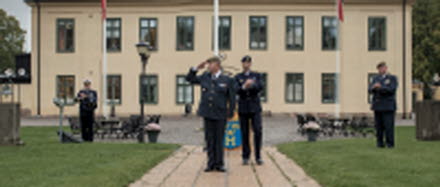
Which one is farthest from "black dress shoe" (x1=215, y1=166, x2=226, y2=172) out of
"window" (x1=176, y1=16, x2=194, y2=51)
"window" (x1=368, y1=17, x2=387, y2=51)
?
"window" (x1=368, y1=17, x2=387, y2=51)

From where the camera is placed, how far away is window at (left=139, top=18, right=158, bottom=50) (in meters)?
35.1

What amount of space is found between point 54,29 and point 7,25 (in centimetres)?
3037

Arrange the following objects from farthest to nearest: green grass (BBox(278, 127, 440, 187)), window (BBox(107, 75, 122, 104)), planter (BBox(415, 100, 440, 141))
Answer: window (BBox(107, 75, 122, 104)) → planter (BBox(415, 100, 440, 141)) → green grass (BBox(278, 127, 440, 187))

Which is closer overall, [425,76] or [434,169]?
[434,169]

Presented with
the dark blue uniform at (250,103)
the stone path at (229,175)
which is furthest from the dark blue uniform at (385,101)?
the dark blue uniform at (250,103)

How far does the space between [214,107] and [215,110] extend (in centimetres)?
5

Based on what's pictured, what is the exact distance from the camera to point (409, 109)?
35281mm

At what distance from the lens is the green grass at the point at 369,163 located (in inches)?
312

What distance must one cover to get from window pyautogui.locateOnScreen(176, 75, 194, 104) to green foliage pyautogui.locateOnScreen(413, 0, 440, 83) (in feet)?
76.5

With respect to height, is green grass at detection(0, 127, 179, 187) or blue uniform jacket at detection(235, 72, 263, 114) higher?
blue uniform jacket at detection(235, 72, 263, 114)

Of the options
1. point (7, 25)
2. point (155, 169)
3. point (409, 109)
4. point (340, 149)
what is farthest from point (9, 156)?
point (7, 25)

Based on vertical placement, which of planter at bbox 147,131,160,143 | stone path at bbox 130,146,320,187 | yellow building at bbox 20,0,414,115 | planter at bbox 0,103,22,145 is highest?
yellow building at bbox 20,0,414,115

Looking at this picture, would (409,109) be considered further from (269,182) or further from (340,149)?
(269,182)

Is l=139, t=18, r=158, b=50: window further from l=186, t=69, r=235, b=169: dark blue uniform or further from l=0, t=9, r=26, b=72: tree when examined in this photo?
l=0, t=9, r=26, b=72: tree
